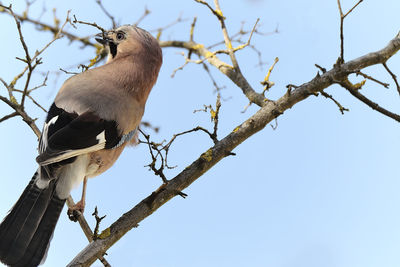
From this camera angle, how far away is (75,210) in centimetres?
302

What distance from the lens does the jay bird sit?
267 centimetres

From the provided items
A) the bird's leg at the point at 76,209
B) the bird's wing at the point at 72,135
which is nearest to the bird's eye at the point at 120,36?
the bird's wing at the point at 72,135

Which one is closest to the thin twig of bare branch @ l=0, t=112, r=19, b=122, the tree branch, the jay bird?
the tree branch

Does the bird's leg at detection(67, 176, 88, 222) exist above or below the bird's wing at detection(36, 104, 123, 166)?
below

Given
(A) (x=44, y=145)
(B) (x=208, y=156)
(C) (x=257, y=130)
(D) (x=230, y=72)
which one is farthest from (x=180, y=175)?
(D) (x=230, y=72)

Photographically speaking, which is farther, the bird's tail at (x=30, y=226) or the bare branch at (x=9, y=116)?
the bare branch at (x=9, y=116)

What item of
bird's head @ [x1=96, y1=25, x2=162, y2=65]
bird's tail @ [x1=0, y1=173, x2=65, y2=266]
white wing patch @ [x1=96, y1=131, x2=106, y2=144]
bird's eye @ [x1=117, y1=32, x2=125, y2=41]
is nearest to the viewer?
bird's tail @ [x1=0, y1=173, x2=65, y2=266]

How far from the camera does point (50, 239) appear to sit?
108 inches

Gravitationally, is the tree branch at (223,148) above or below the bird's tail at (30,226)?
below

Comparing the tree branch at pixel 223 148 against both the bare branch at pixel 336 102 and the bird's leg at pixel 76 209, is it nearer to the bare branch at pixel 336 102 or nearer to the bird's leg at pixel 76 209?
the bare branch at pixel 336 102

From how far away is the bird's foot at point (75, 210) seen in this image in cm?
301

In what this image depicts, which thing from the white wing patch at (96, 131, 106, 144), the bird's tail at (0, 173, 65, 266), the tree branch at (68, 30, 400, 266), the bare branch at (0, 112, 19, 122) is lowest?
the tree branch at (68, 30, 400, 266)

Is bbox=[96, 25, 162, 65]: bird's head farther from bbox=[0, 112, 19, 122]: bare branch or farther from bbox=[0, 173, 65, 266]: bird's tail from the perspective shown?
bbox=[0, 173, 65, 266]: bird's tail

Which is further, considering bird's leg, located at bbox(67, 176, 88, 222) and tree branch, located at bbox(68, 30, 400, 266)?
bird's leg, located at bbox(67, 176, 88, 222)
